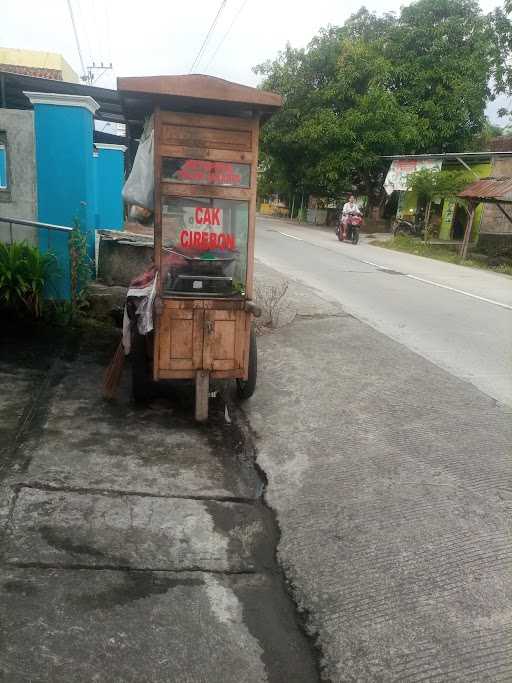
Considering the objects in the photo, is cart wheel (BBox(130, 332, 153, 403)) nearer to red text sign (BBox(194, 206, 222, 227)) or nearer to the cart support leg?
the cart support leg

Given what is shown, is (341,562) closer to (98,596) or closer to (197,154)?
(98,596)

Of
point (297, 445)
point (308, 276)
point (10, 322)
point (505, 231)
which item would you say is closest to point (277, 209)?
point (505, 231)

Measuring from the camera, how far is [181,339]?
13.6ft

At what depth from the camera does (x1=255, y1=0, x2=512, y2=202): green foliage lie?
23078 millimetres

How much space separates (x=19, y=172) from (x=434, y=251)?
14704mm

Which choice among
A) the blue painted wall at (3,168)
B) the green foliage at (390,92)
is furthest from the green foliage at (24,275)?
the green foliage at (390,92)

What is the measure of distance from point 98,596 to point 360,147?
2328 cm

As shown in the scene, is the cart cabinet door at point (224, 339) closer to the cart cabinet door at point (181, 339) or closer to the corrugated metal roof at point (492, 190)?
the cart cabinet door at point (181, 339)

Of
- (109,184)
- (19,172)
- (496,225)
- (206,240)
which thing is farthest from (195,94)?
(496,225)

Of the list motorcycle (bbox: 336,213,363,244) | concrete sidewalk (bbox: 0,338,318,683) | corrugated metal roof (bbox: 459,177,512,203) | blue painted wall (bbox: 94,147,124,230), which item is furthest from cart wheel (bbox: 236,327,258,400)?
motorcycle (bbox: 336,213,363,244)

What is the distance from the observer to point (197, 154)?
3.97 meters

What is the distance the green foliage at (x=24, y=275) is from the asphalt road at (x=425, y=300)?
13.7 feet

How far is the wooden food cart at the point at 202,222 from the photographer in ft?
12.8

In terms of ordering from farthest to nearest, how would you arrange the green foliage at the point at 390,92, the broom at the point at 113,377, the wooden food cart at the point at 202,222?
1. the green foliage at the point at 390,92
2. the broom at the point at 113,377
3. the wooden food cart at the point at 202,222
